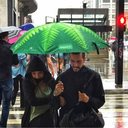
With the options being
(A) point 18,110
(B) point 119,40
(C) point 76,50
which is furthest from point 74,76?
(B) point 119,40

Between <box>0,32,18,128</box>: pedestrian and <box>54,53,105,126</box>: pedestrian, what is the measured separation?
370 centimetres

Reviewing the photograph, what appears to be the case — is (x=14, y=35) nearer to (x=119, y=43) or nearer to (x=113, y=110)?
(x=113, y=110)

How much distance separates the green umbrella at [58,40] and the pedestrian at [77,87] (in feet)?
0.62

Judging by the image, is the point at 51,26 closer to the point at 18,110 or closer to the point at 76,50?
the point at 76,50

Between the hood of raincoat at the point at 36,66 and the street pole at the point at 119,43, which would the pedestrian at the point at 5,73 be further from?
the street pole at the point at 119,43

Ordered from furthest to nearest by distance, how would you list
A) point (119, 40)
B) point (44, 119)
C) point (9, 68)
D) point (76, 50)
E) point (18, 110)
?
point (119, 40), point (18, 110), point (9, 68), point (44, 119), point (76, 50)

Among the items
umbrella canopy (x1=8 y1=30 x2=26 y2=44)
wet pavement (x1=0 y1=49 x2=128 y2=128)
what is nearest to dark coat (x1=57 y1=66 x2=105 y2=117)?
wet pavement (x1=0 y1=49 x2=128 y2=128)

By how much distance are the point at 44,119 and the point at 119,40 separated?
12137 mm

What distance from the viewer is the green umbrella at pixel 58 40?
197 inches

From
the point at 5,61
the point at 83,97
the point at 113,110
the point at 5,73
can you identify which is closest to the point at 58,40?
the point at 83,97

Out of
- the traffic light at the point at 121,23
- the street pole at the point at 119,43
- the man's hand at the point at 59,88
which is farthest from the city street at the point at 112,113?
the man's hand at the point at 59,88

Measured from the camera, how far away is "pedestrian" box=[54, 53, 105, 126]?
16.6ft

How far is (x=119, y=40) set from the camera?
1755 cm

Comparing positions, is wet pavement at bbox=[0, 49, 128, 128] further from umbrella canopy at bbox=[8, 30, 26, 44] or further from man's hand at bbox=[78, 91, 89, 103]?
man's hand at bbox=[78, 91, 89, 103]
